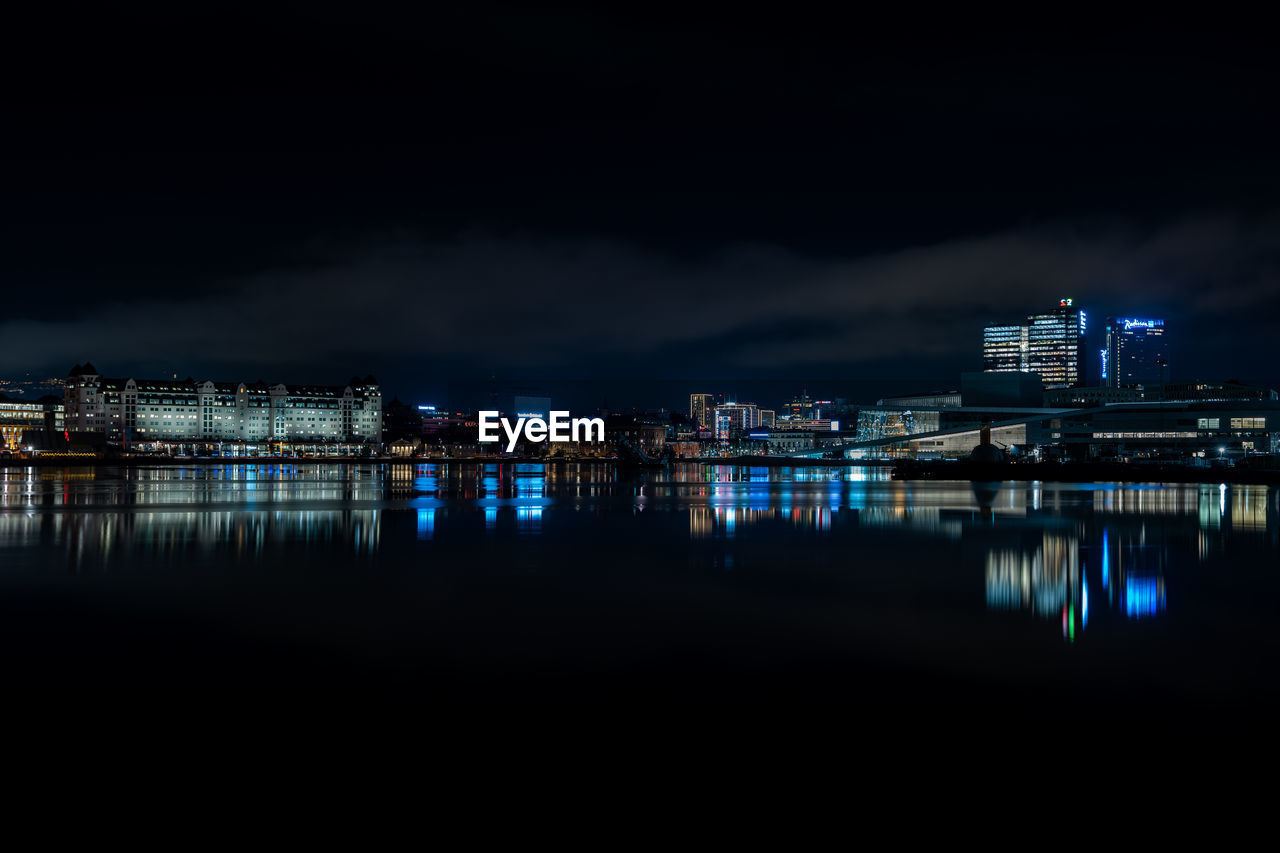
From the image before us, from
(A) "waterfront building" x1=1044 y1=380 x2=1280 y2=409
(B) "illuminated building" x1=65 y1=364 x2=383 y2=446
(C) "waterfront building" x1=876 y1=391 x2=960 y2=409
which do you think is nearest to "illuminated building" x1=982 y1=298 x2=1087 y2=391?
(A) "waterfront building" x1=1044 y1=380 x2=1280 y2=409

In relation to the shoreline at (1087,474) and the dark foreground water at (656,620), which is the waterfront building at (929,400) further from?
the dark foreground water at (656,620)

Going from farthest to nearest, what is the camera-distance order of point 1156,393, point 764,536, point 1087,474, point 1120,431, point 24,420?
point 24,420 < point 1156,393 < point 1120,431 < point 1087,474 < point 764,536

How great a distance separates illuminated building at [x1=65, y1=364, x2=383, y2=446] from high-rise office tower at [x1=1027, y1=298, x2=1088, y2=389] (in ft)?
434

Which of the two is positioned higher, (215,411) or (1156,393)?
(1156,393)

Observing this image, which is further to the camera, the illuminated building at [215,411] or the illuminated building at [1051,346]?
the illuminated building at [1051,346]

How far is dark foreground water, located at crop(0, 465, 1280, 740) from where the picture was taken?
6.56 metres

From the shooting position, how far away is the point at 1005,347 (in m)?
190

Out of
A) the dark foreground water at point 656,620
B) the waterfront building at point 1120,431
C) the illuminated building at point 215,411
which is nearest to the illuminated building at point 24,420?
the illuminated building at point 215,411

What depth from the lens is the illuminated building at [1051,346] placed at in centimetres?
18300

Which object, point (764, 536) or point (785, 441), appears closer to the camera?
point (764, 536)

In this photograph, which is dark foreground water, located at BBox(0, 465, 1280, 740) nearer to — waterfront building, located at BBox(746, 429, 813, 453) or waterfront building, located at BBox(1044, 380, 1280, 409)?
waterfront building, located at BBox(1044, 380, 1280, 409)

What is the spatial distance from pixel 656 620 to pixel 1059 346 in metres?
195

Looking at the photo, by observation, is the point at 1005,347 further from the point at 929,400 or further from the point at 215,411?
the point at 215,411

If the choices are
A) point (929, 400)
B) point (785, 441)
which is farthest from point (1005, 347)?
point (929, 400)
